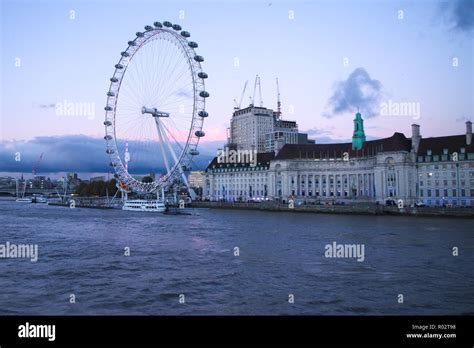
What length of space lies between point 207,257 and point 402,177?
211 feet

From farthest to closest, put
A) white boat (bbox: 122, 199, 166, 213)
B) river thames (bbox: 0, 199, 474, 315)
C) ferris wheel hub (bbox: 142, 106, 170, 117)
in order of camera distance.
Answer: white boat (bbox: 122, 199, 166, 213) < ferris wheel hub (bbox: 142, 106, 170, 117) < river thames (bbox: 0, 199, 474, 315)

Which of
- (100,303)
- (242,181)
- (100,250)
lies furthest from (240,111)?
(100,303)

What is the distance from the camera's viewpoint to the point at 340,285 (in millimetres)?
16375

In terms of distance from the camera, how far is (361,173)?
313 feet

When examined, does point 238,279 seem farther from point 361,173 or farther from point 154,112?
point 361,173

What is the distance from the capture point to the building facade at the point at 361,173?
7306 cm

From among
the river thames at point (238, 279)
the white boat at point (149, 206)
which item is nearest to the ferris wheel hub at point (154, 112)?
the white boat at point (149, 206)

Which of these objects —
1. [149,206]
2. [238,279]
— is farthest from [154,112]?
[238,279]

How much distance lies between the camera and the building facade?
2876 inches

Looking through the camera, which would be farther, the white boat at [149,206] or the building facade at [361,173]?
the white boat at [149,206]

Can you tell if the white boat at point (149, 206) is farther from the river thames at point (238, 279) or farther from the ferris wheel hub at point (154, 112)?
the river thames at point (238, 279)

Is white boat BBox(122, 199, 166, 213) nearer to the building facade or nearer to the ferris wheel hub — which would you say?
the ferris wheel hub

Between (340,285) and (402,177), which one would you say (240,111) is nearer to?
(402,177)

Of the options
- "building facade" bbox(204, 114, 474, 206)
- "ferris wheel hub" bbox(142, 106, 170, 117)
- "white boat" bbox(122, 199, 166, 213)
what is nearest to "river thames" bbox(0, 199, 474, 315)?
"ferris wheel hub" bbox(142, 106, 170, 117)
